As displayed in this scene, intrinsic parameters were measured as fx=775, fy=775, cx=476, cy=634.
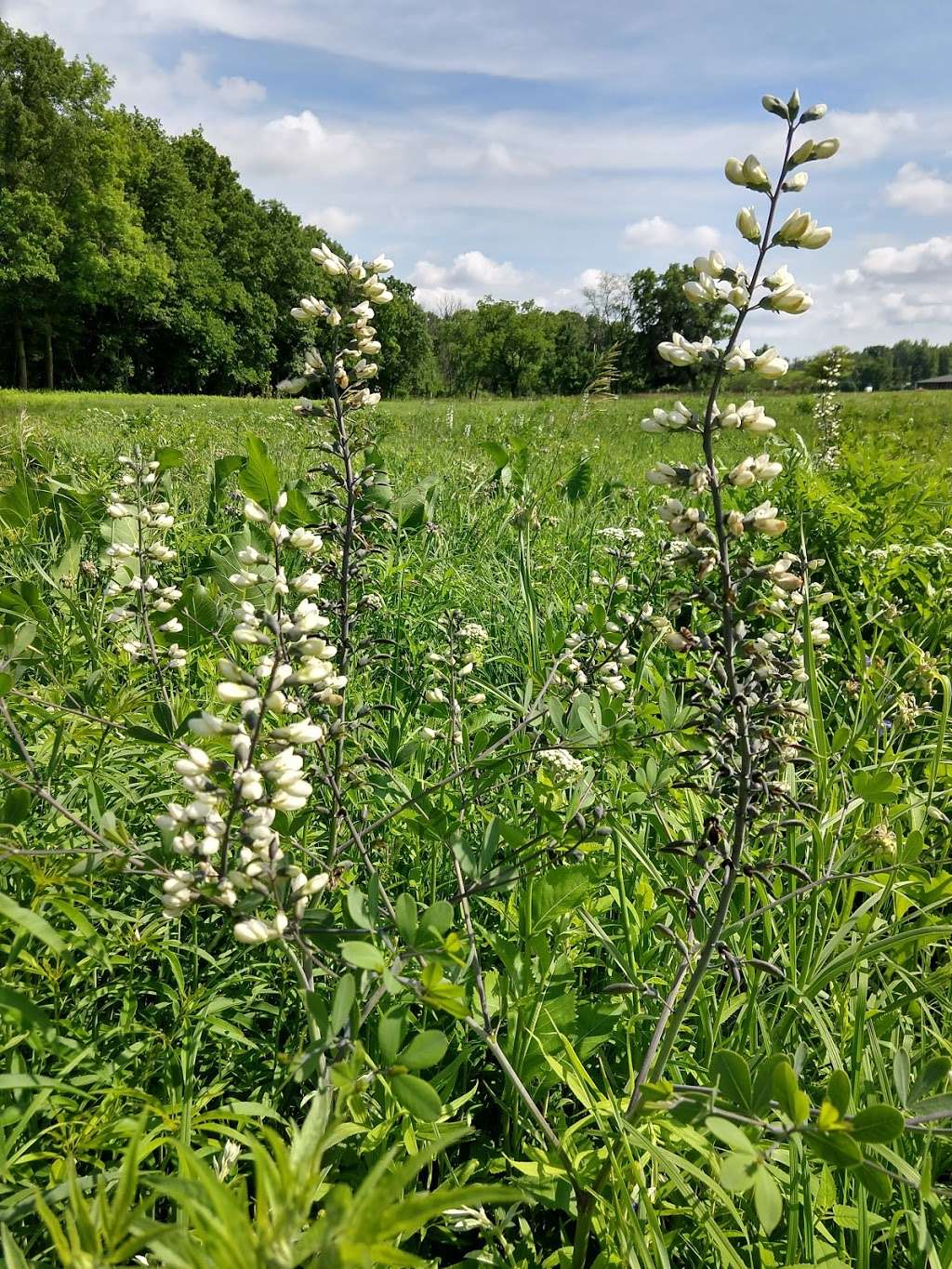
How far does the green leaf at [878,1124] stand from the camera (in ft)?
3.10

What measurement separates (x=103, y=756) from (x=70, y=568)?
140 cm

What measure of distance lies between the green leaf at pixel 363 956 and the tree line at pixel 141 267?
83.2ft

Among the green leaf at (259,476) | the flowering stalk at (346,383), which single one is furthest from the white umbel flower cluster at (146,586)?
the flowering stalk at (346,383)

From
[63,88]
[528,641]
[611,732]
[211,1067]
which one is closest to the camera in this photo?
[211,1067]

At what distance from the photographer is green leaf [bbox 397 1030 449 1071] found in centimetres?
107

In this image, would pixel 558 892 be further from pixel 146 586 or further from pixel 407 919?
pixel 146 586

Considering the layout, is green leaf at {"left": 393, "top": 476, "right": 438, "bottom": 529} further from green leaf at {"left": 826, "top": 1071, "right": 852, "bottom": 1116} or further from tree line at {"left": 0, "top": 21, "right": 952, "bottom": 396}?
tree line at {"left": 0, "top": 21, "right": 952, "bottom": 396}

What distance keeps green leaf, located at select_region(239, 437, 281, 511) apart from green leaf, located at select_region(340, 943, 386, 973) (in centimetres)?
151

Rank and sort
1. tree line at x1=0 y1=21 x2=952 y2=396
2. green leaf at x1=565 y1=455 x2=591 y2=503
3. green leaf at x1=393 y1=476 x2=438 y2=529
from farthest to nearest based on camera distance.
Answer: tree line at x1=0 y1=21 x2=952 y2=396, green leaf at x1=565 y1=455 x2=591 y2=503, green leaf at x1=393 y1=476 x2=438 y2=529

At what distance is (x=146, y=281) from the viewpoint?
133ft

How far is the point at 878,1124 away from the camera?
963 millimetres

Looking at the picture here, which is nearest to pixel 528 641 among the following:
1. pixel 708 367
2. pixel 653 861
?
pixel 653 861

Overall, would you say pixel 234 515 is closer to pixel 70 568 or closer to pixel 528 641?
pixel 70 568

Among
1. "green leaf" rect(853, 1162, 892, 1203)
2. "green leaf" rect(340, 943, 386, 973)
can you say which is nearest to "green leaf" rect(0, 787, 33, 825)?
"green leaf" rect(340, 943, 386, 973)
